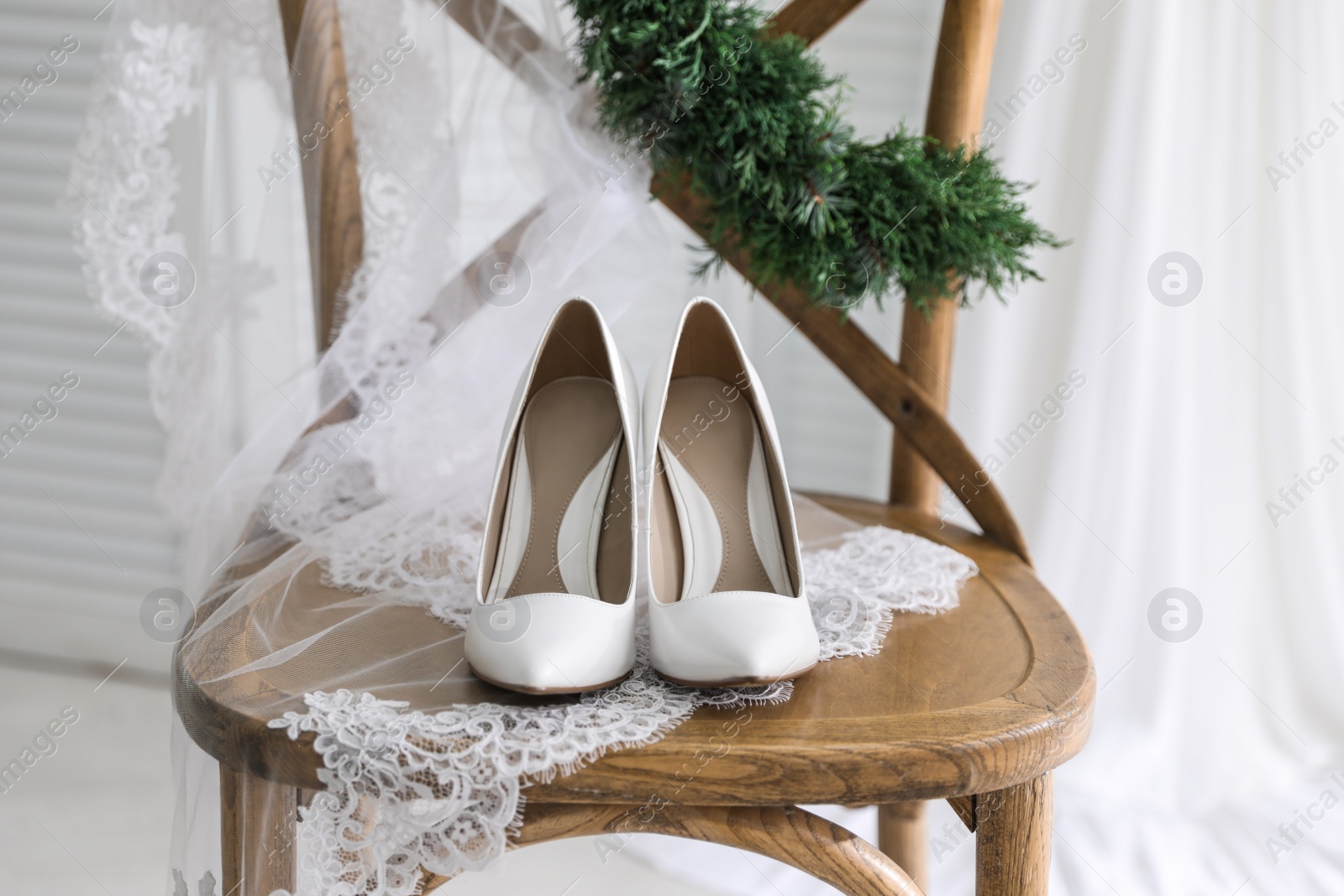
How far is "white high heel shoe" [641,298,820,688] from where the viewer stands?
0.53m

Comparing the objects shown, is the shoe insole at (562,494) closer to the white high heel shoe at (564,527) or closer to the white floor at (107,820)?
the white high heel shoe at (564,527)

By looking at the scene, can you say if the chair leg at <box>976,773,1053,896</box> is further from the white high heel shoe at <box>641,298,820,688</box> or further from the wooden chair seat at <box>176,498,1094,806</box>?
the white high heel shoe at <box>641,298,820,688</box>

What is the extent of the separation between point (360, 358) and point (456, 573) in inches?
7.8

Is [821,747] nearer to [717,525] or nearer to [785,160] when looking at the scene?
[717,525]

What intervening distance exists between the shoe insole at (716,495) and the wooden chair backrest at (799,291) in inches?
6.1

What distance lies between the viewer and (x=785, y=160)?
2.37ft

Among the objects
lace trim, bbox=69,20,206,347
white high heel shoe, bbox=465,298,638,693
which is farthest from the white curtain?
lace trim, bbox=69,20,206,347

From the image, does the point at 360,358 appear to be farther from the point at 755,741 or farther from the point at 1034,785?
the point at 1034,785

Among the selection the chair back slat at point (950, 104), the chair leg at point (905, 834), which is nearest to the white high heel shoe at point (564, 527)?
the chair back slat at point (950, 104)

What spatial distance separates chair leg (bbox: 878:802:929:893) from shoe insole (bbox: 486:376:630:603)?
479mm

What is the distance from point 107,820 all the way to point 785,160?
1.27 meters

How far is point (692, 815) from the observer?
0.55 metres

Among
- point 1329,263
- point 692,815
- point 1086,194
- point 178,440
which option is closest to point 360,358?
point 178,440

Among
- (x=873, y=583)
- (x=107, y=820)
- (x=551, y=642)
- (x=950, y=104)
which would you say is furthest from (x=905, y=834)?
(x=107, y=820)
